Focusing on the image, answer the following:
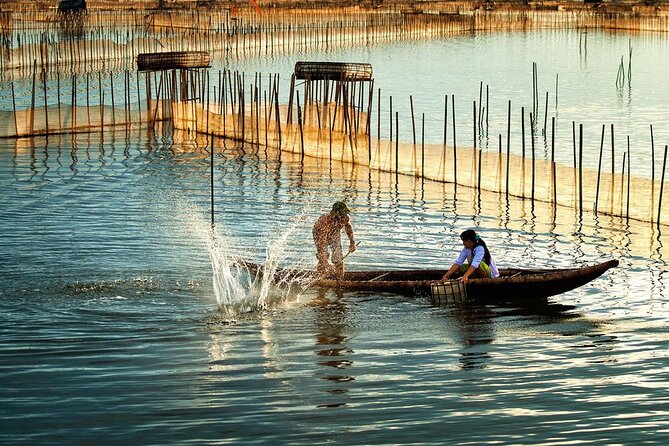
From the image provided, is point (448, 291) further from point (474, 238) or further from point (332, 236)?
point (332, 236)

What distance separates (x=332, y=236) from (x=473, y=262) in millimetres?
2152

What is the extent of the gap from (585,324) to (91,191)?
46.8ft

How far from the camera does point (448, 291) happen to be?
1722cm

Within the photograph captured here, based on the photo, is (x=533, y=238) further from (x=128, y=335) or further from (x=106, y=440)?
(x=106, y=440)

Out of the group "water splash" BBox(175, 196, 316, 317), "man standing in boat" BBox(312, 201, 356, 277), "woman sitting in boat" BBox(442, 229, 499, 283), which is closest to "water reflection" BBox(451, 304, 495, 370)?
"woman sitting in boat" BBox(442, 229, 499, 283)

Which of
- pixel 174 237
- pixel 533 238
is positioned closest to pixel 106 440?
pixel 174 237

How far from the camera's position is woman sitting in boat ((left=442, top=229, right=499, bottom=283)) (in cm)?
1711

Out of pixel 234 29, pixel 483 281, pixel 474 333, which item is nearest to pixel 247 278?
pixel 483 281

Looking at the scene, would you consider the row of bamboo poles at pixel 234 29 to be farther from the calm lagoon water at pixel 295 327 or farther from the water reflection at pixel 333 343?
the water reflection at pixel 333 343

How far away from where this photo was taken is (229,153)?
33562 millimetres

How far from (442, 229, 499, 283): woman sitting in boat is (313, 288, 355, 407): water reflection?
1678mm

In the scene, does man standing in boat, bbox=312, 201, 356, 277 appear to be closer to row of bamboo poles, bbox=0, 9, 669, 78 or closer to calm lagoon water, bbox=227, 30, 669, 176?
calm lagoon water, bbox=227, 30, 669, 176

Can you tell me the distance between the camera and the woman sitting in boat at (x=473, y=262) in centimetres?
1711

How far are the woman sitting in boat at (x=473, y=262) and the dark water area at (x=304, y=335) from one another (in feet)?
1.60
